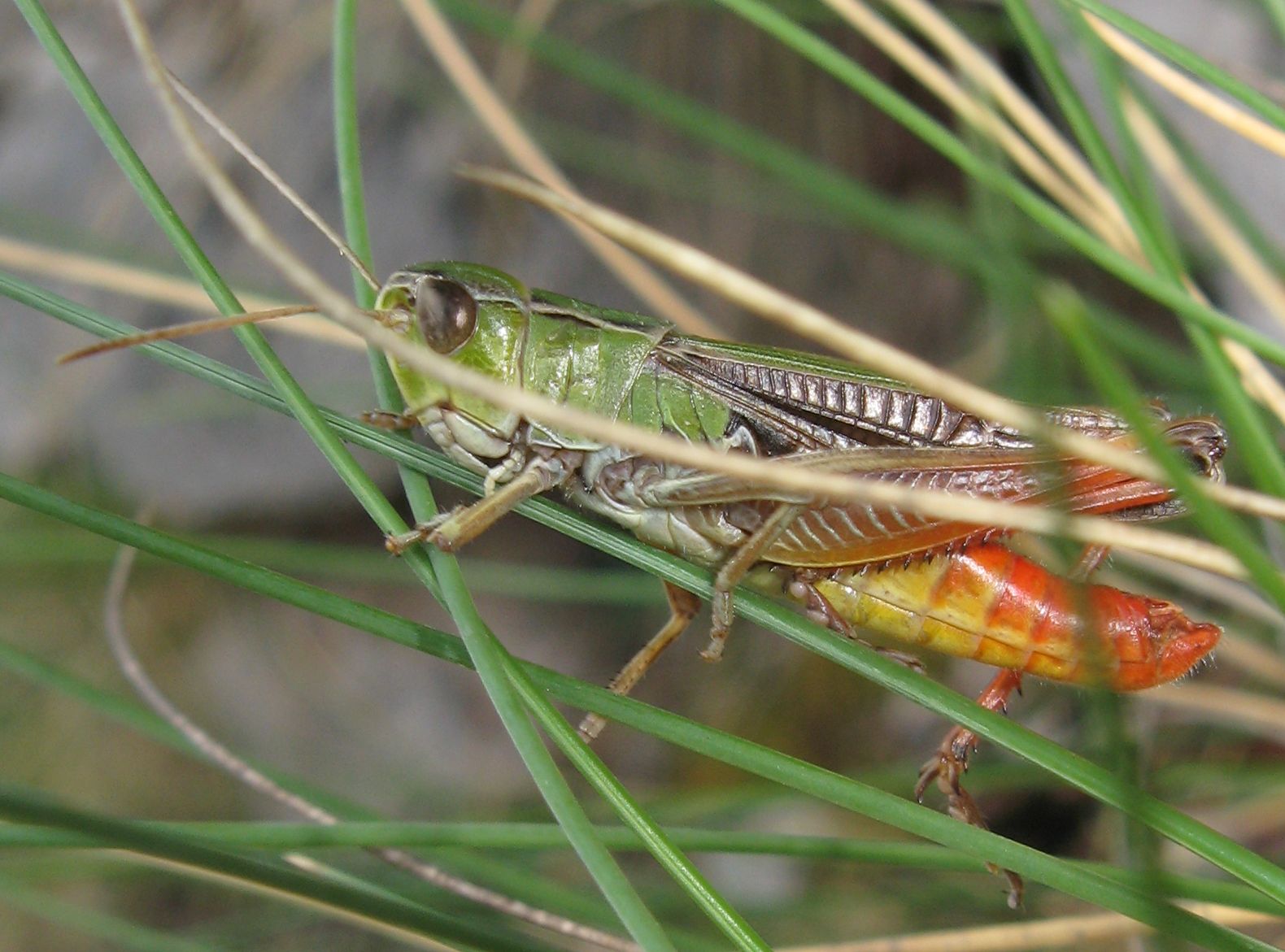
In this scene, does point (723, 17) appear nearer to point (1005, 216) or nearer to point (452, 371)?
point (1005, 216)

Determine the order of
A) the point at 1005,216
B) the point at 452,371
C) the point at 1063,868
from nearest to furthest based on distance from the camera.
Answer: the point at 452,371 < the point at 1063,868 < the point at 1005,216

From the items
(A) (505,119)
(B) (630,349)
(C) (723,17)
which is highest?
(C) (723,17)

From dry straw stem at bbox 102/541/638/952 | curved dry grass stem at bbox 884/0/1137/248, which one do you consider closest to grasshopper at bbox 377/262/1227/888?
dry straw stem at bbox 102/541/638/952

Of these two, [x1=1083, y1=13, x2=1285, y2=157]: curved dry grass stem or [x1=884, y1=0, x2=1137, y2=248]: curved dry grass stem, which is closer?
[x1=1083, y1=13, x2=1285, y2=157]: curved dry grass stem

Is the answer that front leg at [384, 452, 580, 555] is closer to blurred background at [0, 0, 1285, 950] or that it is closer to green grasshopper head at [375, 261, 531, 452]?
green grasshopper head at [375, 261, 531, 452]

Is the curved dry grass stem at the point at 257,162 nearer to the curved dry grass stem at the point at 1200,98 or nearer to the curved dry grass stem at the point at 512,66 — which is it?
the curved dry grass stem at the point at 1200,98

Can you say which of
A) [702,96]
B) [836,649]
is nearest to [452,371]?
[836,649]

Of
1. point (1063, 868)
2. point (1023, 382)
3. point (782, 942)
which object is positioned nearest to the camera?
point (1023, 382)
